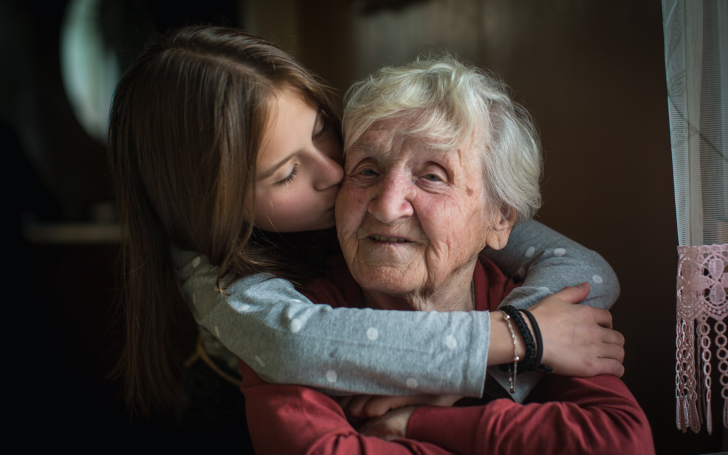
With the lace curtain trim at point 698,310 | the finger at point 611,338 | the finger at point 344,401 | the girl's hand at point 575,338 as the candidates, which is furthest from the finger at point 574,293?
the finger at point 344,401

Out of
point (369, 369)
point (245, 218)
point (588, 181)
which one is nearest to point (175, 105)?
point (245, 218)

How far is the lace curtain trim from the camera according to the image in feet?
3.46

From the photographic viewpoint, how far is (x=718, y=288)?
1.06 m

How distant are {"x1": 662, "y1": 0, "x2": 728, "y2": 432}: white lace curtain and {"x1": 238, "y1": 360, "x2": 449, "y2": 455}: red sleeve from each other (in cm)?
67

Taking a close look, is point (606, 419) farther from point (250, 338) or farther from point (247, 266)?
point (247, 266)

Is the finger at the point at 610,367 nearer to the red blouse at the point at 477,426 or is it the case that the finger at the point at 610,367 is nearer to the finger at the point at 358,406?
A: the red blouse at the point at 477,426

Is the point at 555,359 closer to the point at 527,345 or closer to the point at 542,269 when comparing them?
the point at 527,345

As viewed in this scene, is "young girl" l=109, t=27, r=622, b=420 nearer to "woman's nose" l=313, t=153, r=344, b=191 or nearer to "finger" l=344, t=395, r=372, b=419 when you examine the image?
"woman's nose" l=313, t=153, r=344, b=191

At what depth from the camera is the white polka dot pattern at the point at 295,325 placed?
A: 1017 millimetres

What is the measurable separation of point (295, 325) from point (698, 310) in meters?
0.93

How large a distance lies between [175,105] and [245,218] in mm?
335

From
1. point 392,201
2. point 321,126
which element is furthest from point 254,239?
point 392,201

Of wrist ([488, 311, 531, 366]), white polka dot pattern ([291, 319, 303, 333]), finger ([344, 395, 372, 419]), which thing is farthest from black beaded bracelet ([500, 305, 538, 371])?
white polka dot pattern ([291, 319, 303, 333])

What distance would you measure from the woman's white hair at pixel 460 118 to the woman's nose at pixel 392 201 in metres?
0.12
